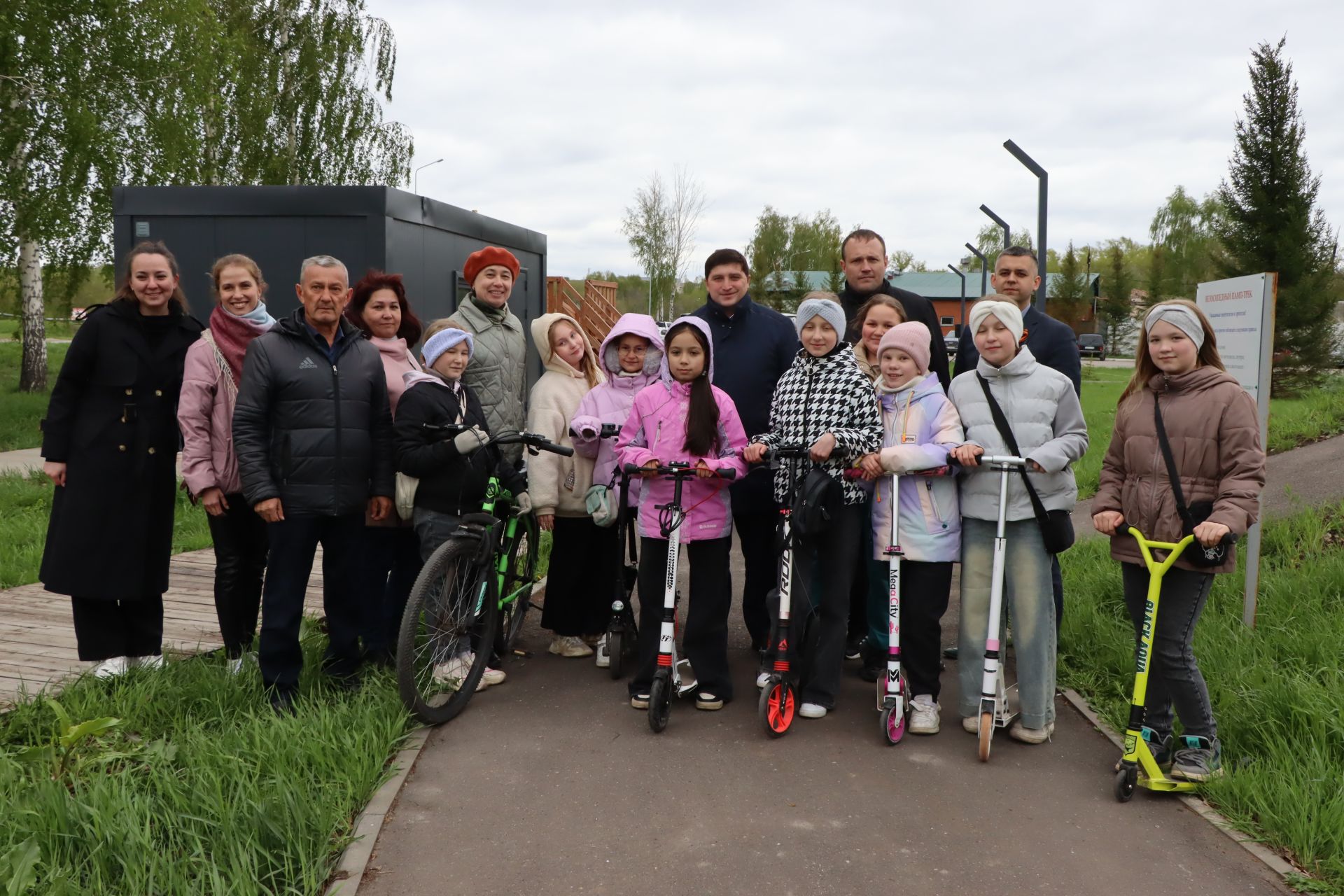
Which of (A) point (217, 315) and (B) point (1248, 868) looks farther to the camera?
(A) point (217, 315)

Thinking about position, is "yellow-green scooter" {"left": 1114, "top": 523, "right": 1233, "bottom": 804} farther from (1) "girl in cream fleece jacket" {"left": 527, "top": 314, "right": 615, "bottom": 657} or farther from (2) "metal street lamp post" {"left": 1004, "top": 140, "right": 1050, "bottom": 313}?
(2) "metal street lamp post" {"left": 1004, "top": 140, "right": 1050, "bottom": 313}

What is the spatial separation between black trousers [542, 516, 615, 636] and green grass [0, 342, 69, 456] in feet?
22.3

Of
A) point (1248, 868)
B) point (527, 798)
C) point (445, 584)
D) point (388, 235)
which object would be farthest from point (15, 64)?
point (1248, 868)

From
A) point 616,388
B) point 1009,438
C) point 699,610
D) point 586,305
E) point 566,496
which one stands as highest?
point 586,305

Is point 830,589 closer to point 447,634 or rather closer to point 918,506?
point 918,506

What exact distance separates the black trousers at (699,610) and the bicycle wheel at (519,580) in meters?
0.75

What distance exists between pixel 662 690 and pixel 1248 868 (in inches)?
86.8

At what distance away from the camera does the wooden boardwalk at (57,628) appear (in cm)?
521

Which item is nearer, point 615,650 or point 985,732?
point 985,732

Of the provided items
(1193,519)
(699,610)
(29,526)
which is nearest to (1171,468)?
(1193,519)

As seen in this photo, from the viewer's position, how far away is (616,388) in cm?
536

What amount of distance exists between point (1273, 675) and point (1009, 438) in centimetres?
153

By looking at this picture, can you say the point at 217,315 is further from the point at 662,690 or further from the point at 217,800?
the point at 662,690

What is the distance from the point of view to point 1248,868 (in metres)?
3.41
